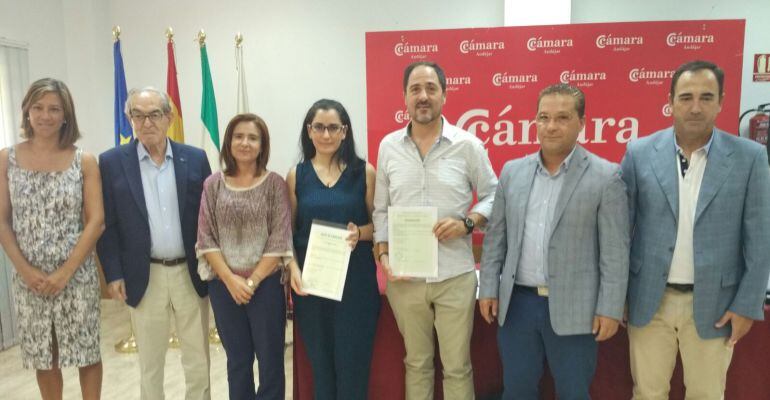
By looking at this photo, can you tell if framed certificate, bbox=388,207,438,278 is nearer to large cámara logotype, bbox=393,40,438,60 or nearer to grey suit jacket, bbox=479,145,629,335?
grey suit jacket, bbox=479,145,629,335

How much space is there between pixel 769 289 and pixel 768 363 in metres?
0.33

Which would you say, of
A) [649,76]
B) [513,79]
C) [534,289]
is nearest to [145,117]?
[534,289]

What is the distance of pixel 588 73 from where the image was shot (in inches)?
165

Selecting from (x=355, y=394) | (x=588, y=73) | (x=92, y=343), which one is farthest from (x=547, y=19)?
(x=92, y=343)

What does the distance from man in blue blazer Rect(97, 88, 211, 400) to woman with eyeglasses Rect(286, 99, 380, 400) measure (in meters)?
0.50

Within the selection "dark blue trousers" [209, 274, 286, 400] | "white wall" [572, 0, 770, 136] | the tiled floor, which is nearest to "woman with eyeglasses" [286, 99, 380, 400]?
"dark blue trousers" [209, 274, 286, 400]

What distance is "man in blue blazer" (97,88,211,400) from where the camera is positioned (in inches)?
89.4

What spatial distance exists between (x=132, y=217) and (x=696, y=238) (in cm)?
231

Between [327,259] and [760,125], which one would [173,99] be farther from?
[760,125]

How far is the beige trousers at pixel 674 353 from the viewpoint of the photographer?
194 centimetres

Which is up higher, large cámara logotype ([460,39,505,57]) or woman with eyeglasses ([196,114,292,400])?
large cámara logotype ([460,39,505,57])

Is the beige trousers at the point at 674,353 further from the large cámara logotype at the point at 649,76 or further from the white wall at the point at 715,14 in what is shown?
the white wall at the point at 715,14

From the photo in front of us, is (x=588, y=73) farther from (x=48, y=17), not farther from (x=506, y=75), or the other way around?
(x=48, y=17)

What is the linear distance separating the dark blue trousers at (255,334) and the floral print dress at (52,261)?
0.65 m
